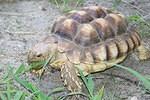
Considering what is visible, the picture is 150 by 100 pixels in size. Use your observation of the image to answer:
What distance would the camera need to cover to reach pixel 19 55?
288cm

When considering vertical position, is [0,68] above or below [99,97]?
below

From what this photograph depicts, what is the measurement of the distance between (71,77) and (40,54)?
233mm

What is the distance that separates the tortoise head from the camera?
2498 mm

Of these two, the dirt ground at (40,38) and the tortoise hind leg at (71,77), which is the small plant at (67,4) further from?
the tortoise hind leg at (71,77)

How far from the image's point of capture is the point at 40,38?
10.2ft

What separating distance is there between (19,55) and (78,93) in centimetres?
72

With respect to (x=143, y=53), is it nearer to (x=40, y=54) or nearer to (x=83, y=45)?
(x=83, y=45)

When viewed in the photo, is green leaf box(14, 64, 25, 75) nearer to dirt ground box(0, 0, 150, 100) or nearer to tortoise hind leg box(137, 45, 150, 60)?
dirt ground box(0, 0, 150, 100)

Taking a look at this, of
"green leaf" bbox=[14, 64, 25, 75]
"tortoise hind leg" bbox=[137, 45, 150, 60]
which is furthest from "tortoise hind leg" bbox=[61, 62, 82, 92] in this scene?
"tortoise hind leg" bbox=[137, 45, 150, 60]

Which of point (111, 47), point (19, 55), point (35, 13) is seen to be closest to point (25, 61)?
point (19, 55)

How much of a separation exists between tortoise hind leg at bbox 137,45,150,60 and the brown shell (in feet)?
0.44

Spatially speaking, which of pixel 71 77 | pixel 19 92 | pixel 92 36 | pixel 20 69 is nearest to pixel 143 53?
pixel 92 36

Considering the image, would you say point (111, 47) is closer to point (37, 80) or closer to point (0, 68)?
point (37, 80)

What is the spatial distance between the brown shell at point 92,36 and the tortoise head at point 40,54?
5 cm
